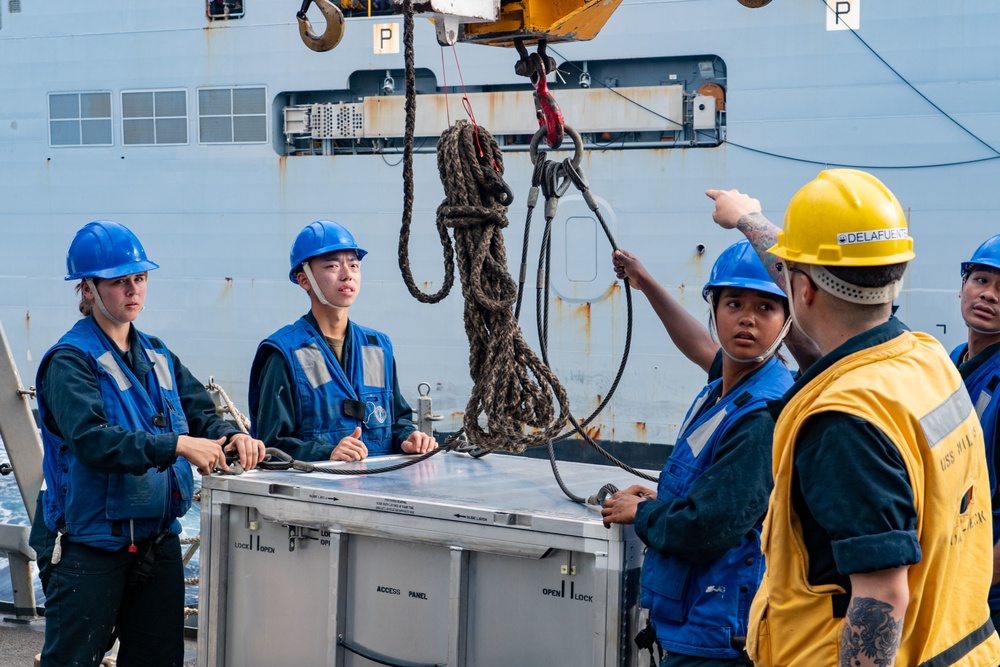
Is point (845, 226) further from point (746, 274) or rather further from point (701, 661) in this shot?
point (701, 661)

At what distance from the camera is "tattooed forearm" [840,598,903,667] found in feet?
5.03

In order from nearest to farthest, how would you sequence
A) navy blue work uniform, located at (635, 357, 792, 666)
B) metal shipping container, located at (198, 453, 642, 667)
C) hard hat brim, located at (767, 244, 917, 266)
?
1. hard hat brim, located at (767, 244, 917, 266)
2. navy blue work uniform, located at (635, 357, 792, 666)
3. metal shipping container, located at (198, 453, 642, 667)

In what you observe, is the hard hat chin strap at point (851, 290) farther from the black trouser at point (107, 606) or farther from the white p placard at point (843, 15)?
the white p placard at point (843, 15)

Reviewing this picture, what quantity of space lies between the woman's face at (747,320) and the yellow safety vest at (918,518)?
56 cm

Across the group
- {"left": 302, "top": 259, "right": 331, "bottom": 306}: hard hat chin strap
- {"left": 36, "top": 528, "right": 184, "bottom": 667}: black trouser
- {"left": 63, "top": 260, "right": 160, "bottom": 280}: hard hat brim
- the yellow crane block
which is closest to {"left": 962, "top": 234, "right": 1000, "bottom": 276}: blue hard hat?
the yellow crane block

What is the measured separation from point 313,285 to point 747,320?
1.83m

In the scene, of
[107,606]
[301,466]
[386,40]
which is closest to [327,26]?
[301,466]

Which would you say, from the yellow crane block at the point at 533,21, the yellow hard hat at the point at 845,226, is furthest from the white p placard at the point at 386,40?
the yellow hard hat at the point at 845,226

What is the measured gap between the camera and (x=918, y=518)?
5.26 ft

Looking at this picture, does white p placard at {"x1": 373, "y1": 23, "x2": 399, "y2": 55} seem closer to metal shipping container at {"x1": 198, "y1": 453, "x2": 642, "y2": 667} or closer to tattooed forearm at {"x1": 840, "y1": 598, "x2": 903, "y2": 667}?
metal shipping container at {"x1": 198, "y1": 453, "x2": 642, "y2": 667}

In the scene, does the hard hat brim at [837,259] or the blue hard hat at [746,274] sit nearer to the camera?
the hard hat brim at [837,259]

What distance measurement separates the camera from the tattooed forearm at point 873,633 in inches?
60.3

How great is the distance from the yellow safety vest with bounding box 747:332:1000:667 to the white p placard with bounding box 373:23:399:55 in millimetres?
10447

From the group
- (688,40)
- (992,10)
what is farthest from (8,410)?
(992,10)
